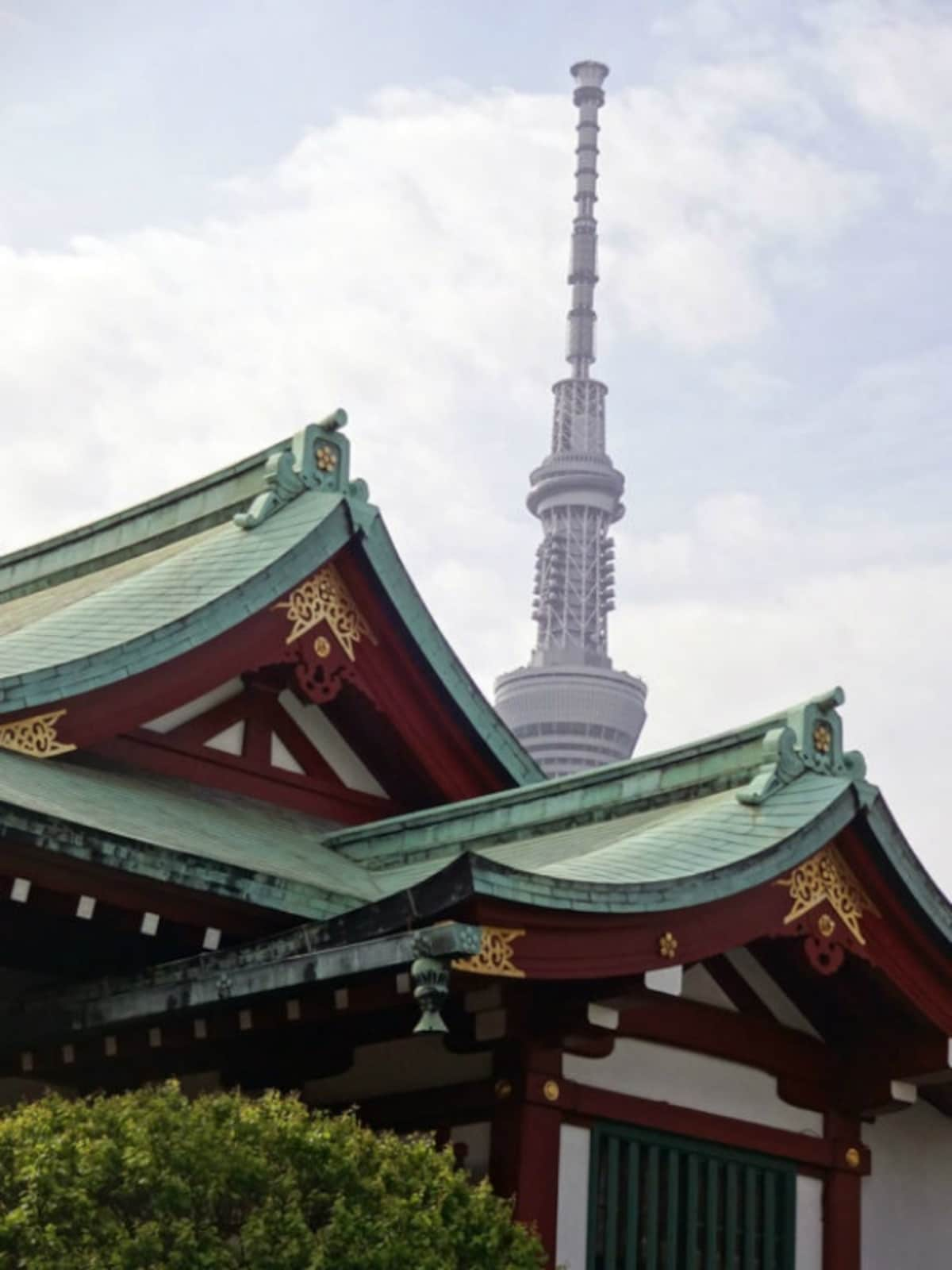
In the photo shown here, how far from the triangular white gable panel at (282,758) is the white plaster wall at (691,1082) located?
15.0 ft

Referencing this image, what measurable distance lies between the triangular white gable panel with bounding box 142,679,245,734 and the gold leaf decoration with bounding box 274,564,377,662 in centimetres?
62

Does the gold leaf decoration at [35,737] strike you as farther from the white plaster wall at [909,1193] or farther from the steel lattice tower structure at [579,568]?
the steel lattice tower structure at [579,568]

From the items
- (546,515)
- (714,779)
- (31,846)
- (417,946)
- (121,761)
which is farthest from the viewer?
(546,515)

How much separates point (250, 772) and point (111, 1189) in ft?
22.2

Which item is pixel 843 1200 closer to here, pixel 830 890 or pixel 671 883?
pixel 830 890

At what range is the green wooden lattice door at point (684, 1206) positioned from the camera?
1222 centimetres

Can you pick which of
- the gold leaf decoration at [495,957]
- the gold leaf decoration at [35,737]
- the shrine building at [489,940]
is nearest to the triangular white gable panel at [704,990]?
the shrine building at [489,940]

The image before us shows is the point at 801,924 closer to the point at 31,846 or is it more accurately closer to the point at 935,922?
the point at 935,922

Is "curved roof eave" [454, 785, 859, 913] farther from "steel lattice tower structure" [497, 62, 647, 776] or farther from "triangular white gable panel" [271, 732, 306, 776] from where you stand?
"steel lattice tower structure" [497, 62, 647, 776]

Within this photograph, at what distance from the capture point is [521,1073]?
11742 millimetres

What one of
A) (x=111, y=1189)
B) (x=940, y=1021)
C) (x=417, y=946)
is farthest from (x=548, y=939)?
(x=940, y=1021)

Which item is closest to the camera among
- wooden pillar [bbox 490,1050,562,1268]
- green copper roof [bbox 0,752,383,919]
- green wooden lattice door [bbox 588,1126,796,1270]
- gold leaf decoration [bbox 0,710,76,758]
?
green copper roof [bbox 0,752,383,919]

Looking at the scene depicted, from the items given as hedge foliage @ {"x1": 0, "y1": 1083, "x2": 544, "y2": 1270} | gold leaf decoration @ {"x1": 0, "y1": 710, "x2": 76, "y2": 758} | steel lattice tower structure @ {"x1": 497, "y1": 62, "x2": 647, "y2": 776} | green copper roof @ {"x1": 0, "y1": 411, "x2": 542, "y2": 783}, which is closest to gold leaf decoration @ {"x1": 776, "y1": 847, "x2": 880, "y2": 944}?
hedge foliage @ {"x1": 0, "y1": 1083, "x2": 544, "y2": 1270}

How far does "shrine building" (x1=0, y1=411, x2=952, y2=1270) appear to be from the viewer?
11.3 meters
